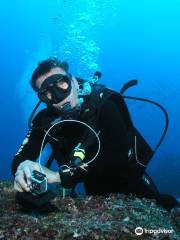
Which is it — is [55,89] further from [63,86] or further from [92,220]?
[92,220]

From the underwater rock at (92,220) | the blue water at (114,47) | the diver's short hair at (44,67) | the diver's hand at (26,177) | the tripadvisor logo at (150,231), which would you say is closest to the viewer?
the underwater rock at (92,220)

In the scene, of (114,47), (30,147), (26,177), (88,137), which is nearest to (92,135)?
(88,137)

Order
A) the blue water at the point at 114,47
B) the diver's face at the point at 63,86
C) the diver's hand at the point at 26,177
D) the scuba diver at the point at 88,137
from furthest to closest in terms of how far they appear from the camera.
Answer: the blue water at the point at 114,47, the diver's face at the point at 63,86, the scuba diver at the point at 88,137, the diver's hand at the point at 26,177

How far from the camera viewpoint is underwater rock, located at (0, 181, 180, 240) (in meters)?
2.96

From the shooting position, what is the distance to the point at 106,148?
386 centimetres

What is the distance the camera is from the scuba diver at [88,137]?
3.77 m

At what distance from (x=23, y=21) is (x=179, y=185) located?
448ft

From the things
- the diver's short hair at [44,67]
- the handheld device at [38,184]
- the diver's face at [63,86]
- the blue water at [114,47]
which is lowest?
the handheld device at [38,184]

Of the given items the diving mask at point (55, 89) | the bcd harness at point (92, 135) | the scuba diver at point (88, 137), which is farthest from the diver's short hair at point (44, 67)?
the bcd harness at point (92, 135)

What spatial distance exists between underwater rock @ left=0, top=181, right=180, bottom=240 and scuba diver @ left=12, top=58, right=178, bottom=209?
29cm

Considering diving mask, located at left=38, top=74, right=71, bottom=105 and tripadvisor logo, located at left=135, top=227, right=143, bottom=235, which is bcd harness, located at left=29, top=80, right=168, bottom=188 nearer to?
diving mask, located at left=38, top=74, right=71, bottom=105

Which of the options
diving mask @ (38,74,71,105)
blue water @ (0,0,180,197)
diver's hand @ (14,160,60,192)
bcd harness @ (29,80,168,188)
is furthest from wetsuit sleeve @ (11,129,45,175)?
blue water @ (0,0,180,197)

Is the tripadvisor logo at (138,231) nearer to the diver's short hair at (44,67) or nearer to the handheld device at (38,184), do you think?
the handheld device at (38,184)

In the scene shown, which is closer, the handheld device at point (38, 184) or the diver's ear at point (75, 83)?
the handheld device at point (38, 184)
